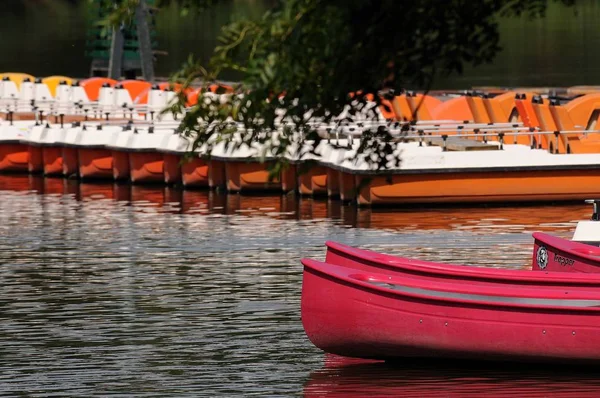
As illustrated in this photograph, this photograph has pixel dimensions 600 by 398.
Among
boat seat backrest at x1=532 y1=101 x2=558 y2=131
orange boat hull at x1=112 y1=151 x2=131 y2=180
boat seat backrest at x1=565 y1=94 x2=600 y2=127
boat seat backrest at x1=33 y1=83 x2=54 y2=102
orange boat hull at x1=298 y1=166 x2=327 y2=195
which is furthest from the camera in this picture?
→ boat seat backrest at x1=33 y1=83 x2=54 y2=102

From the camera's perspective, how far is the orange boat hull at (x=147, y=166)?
36.5 m

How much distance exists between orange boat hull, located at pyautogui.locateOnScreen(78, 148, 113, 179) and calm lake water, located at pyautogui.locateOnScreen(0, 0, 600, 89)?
1261 cm

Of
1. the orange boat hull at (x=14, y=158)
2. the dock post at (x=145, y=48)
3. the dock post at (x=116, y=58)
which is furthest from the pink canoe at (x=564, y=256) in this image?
the dock post at (x=116, y=58)

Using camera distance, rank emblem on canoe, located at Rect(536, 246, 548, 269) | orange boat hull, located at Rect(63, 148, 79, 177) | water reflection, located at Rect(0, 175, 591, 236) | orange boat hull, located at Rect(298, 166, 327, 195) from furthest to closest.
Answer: orange boat hull, located at Rect(63, 148, 79, 177) < orange boat hull, located at Rect(298, 166, 327, 195) < water reflection, located at Rect(0, 175, 591, 236) < emblem on canoe, located at Rect(536, 246, 548, 269)

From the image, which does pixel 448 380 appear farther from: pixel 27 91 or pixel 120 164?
pixel 27 91

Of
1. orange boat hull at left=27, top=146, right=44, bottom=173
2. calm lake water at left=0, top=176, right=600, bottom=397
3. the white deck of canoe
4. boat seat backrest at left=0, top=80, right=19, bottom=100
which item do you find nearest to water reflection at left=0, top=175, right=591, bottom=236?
calm lake water at left=0, top=176, right=600, bottom=397

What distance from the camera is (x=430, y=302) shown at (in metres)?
15.4

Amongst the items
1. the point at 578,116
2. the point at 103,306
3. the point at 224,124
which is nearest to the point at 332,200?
the point at 578,116

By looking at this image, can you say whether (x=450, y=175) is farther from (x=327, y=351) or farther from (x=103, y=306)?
(x=327, y=351)

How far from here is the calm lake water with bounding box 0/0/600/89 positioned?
81375 mm

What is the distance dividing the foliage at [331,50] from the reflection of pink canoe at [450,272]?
5.67 metres

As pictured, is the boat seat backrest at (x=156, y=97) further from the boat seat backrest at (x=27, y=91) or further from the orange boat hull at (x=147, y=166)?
the boat seat backrest at (x=27, y=91)

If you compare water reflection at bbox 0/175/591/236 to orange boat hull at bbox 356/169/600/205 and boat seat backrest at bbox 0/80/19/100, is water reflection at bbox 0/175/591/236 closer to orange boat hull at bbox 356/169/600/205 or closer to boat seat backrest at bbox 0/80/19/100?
orange boat hull at bbox 356/169/600/205

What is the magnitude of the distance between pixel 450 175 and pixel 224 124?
66.7ft
